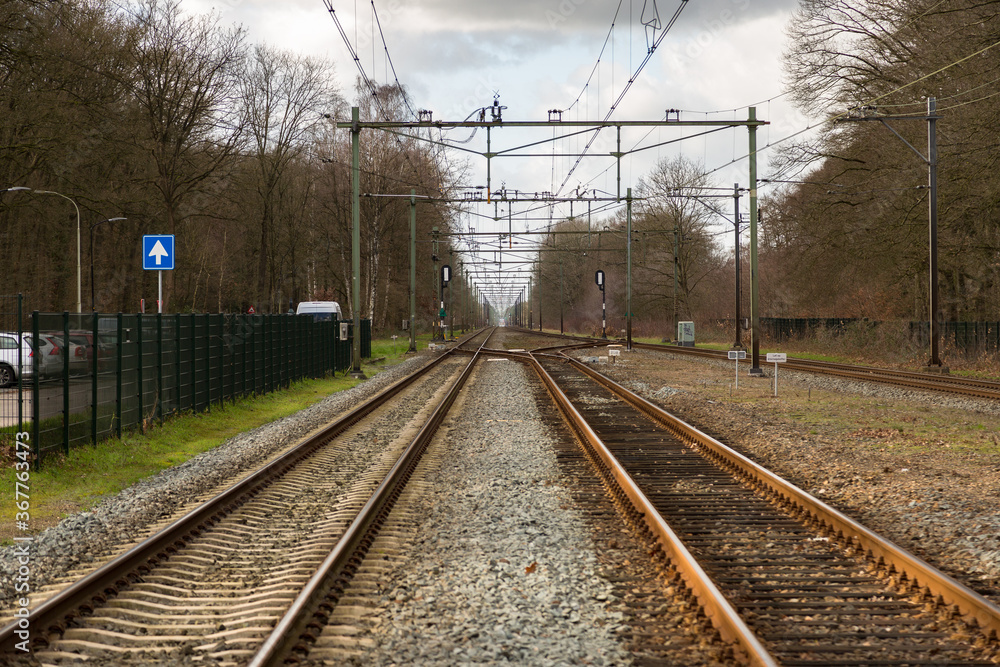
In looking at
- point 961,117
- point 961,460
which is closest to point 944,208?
point 961,117

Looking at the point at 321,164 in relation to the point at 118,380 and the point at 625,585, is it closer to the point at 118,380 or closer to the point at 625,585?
the point at 118,380

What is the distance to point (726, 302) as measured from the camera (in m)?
66.6

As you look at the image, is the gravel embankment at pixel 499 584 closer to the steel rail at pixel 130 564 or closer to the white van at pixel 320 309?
the steel rail at pixel 130 564

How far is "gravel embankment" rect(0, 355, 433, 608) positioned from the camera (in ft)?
20.2

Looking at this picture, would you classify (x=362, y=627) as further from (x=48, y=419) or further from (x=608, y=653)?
(x=48, y=419)

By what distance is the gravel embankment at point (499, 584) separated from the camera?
14.8 ft

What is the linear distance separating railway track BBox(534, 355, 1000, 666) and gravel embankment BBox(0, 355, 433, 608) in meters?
4.53

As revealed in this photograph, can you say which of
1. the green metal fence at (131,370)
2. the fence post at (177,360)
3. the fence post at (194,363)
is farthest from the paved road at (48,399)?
the fence post at (194,363)

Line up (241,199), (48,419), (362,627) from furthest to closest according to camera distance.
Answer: (241,199) → (48,419) → (362,627)

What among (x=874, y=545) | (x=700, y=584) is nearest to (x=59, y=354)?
(x=700, y=584)

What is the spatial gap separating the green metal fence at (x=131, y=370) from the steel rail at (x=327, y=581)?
423cm

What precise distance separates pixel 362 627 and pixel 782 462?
6924mm

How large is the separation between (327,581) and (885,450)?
8.49 metres

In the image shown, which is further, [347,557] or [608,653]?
[347,557]
